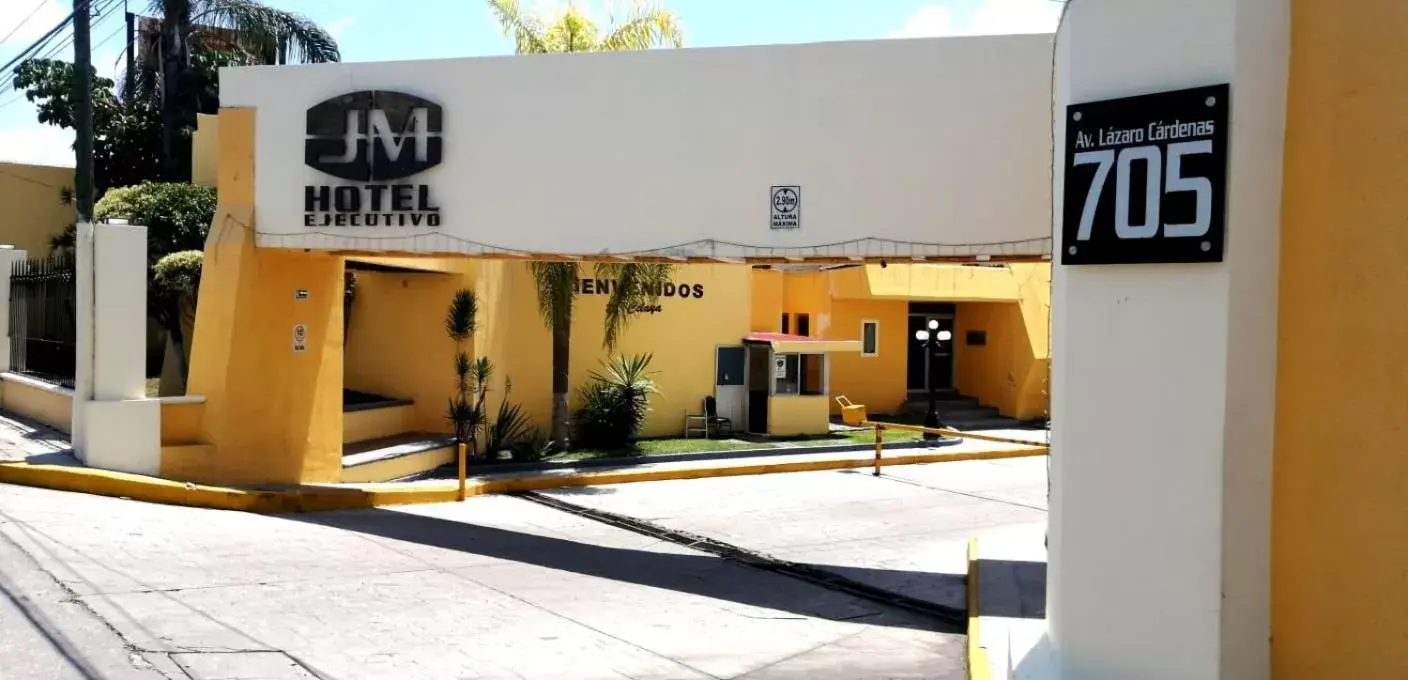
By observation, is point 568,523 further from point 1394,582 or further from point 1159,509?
point 1394,582

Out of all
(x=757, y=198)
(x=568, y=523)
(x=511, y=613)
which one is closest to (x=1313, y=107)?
(x=511, y=613)

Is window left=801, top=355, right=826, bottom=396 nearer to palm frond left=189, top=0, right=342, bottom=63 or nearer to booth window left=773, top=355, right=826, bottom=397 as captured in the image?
booth window left=773, top=355, right=826, bottom=397

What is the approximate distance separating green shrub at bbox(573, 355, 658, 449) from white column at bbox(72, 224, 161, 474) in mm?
9291

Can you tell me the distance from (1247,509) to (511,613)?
5676mm

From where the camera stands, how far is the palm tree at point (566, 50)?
1955 cm

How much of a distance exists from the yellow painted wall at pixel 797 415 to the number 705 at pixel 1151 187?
18696 mm

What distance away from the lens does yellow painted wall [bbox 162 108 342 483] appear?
1384 cm

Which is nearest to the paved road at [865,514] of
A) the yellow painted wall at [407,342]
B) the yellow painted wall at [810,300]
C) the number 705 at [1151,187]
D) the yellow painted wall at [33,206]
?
the yellow painted wall at [407,342]

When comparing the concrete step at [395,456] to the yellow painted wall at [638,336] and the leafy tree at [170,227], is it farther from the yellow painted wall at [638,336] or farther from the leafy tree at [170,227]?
the leafy tree at [170,227]

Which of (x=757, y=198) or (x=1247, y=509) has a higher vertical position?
(x=757, y=198)

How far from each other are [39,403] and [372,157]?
6425 millimetres

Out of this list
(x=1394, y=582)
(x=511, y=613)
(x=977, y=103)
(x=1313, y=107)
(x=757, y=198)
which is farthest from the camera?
(x=757, y=198)

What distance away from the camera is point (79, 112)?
13.5 m

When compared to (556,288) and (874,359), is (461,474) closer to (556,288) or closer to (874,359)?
(556,288)
